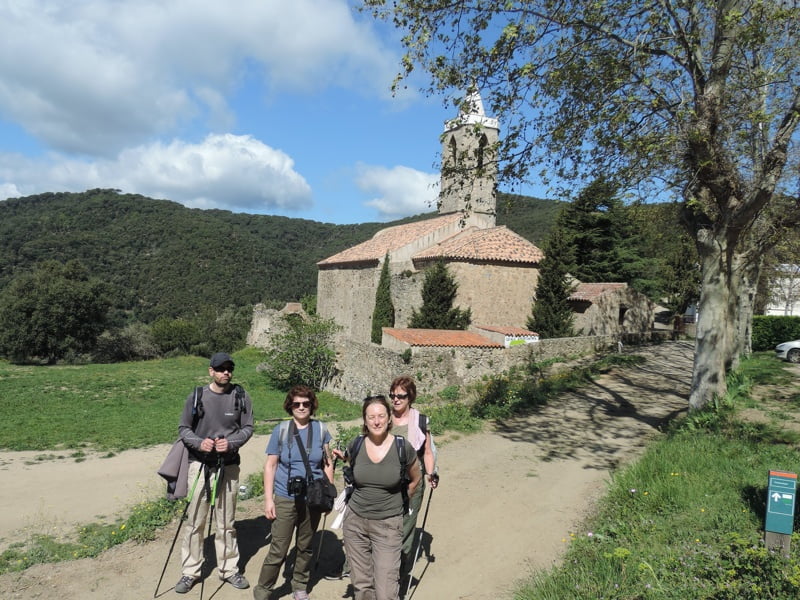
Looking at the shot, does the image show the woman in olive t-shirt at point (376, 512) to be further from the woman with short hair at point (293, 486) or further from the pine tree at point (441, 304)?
the pine tree at point (441, 304)

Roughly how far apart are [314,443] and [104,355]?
4176 cm

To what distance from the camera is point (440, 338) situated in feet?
53.8

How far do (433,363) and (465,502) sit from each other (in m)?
8.90

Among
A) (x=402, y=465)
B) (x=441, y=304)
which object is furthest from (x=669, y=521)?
(x=441, y=304)

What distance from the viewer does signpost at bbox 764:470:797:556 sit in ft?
13.1

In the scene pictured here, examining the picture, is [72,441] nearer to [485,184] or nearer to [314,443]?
[314,443]

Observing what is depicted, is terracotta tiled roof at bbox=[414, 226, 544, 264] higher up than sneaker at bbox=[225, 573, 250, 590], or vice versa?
terracotta tiled roof at bbox=[414, 226, 544, 264]

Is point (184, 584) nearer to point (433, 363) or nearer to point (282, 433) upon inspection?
point (282, 433)

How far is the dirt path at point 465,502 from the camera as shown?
4.41 meters

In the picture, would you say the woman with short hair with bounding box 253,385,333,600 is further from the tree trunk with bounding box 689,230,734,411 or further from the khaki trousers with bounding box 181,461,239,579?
the tree trunk with bounding box 689,230,734,411

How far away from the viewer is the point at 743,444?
7.30 metres

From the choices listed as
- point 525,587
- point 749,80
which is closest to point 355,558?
point 525,587

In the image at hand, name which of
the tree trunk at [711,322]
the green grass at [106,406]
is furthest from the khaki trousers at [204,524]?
the green grass at [106,406]

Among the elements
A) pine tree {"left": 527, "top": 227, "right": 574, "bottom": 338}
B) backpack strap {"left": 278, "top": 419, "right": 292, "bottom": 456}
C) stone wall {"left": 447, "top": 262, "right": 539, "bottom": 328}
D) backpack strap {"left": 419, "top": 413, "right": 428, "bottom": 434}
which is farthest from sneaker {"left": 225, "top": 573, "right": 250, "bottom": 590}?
pine tree {"left": 527, "top": 227, "right": 574, "bottom": 338}
